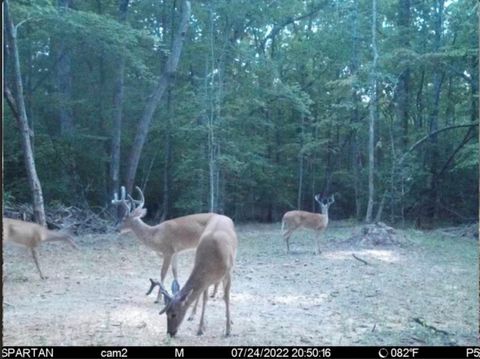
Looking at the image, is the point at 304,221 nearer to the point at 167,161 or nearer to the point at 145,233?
the point at 167,161

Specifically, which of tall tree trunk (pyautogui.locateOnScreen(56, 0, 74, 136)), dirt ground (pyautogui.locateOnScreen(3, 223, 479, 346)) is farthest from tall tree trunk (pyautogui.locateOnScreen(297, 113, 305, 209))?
tall tree trunk (pyautogui.locateOnScreen(56, 0, 74, 136))

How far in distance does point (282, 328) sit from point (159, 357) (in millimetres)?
1337

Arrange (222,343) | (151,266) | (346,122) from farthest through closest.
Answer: (346,122)
(151,266)
(222,343)

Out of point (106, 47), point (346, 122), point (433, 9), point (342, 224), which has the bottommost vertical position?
point (342, 224)

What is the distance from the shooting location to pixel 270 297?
4.92 meters

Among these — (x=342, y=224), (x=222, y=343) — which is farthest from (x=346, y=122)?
(x=222, y=343)

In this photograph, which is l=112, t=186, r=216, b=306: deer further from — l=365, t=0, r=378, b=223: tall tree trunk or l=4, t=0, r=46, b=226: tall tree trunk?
l=365, t=0, r=378, b=223: tall tree trunk

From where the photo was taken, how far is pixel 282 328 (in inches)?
145

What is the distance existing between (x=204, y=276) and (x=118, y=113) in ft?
25.6

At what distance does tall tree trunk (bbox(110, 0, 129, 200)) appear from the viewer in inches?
399

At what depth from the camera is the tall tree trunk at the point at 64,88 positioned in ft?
34.6

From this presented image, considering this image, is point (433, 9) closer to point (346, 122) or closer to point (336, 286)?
point (346, 122)

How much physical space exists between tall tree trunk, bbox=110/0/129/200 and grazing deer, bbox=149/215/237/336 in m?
6.58

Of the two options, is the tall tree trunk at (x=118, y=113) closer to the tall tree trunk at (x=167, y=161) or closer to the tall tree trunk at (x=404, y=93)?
the tall tree trunk at (x=167, y=161)
